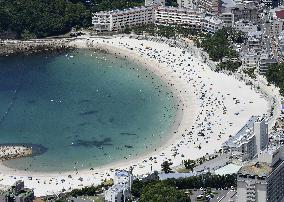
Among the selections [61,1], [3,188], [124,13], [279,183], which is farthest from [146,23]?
[279,183]

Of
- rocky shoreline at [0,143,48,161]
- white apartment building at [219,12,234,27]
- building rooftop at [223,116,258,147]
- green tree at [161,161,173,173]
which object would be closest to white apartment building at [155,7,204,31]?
white apartment building at [219,12,234,27]

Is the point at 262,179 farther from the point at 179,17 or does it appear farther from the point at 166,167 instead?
the point at 179,17

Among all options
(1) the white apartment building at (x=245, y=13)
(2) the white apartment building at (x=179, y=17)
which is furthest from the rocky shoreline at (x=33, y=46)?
(1) the white apartment building at (x=245, y=13)

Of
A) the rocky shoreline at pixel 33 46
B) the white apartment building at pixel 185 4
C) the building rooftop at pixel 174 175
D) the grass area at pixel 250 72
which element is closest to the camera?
the building rooftop at pixel 174 175


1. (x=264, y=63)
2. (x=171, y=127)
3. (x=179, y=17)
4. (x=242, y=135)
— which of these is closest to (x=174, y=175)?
(x=242, y=135)

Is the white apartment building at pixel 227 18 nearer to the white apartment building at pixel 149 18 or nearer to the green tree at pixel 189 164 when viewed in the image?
the white apartment building at pixel 149 18

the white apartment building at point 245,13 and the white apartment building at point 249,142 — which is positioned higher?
the white apartment building at point 245,13

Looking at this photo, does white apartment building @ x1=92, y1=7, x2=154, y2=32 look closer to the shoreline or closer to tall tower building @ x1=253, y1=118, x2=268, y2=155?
the shoreline

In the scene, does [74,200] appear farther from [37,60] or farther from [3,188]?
[37,60]
